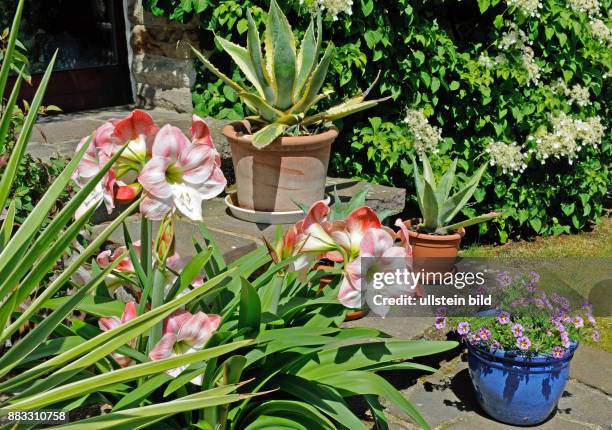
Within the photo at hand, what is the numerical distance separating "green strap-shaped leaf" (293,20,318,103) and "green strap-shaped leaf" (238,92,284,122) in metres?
0.12

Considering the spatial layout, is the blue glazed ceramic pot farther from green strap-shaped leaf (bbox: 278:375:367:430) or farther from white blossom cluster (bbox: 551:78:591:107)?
white blossom cluster (bbox: 551:78:591:107)

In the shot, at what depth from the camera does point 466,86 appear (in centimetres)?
485

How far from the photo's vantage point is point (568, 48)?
510 cm

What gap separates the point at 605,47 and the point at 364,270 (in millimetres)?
4375

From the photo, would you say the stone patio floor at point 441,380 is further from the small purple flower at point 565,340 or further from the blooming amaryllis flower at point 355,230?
the blooming amaryllis flower at point 355,230

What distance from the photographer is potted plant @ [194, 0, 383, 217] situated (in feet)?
11.1

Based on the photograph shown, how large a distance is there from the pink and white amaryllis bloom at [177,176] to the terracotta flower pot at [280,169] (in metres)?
1.75

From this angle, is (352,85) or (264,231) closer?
(264,231)

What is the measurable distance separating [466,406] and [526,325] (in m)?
0.47

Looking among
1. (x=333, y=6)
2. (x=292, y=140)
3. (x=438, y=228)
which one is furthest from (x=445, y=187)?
(x=333, y=6)

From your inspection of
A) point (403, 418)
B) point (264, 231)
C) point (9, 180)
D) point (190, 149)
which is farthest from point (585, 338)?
point (9, 180)

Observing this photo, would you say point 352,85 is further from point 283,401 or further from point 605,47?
point 283,401

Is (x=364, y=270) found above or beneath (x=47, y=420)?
above

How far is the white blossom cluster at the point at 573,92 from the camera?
16.9ft
